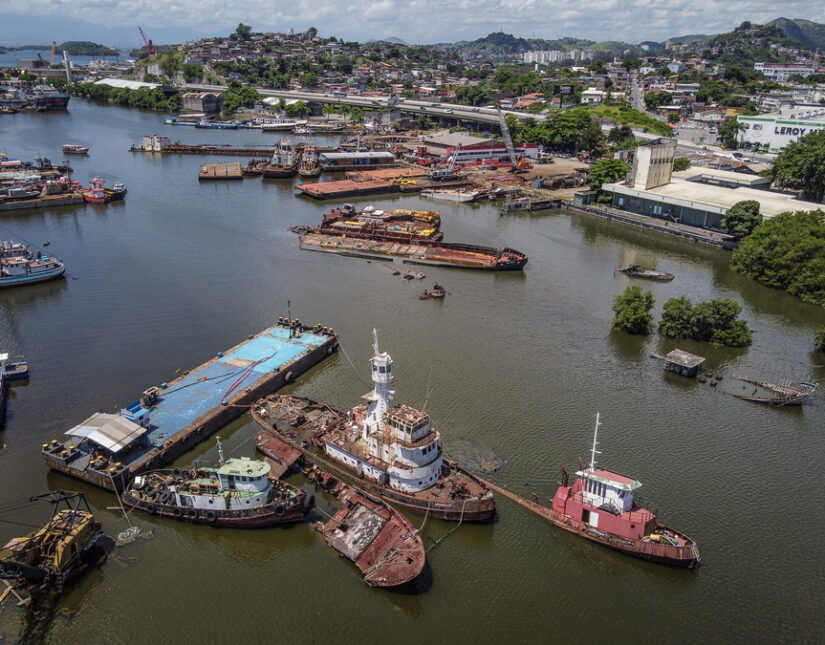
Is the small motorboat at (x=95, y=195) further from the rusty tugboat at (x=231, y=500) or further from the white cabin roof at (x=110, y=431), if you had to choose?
the rusty tugboat at (x=231, y=500)

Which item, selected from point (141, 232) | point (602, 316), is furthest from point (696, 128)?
point (141, 232)

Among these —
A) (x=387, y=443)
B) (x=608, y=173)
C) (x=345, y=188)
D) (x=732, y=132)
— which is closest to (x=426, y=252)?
(x=345, y=188)

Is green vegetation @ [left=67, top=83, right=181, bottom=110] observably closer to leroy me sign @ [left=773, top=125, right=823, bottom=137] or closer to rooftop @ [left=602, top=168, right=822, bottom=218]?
rooftop @ [left=602, top=168, right=822, bottom=218]

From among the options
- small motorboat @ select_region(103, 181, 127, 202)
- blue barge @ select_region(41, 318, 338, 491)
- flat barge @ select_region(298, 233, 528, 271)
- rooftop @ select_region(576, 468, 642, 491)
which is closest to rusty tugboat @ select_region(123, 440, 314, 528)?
blue barge @ select_region(41, 318, 338, 491)

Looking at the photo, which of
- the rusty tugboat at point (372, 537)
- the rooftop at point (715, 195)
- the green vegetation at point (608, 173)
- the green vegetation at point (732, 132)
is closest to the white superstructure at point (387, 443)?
the rusty tugboat at point (372, 537)

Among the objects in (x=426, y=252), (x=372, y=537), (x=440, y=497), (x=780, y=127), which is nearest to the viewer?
(x=372, y=537)

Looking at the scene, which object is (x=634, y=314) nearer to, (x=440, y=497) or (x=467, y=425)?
(x=467, y=425)
